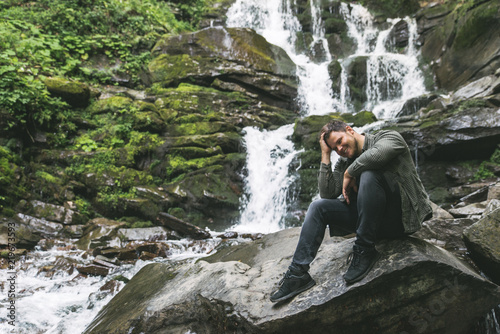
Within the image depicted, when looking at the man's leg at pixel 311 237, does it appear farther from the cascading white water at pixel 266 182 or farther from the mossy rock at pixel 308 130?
the mossy rock at pixel 308 130

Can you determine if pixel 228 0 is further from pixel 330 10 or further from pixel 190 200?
pixel 190 200

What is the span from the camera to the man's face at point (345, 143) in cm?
303

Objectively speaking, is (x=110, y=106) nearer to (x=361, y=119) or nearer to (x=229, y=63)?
(x=229, y=63)

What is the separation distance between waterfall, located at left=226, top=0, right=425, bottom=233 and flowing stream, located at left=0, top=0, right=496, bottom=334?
0.11ft

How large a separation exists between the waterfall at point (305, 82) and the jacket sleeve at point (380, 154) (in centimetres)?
691

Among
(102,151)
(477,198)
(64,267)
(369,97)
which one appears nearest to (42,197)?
(102,151)

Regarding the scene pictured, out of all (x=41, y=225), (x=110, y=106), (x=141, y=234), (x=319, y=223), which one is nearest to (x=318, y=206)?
(x=319, y=223)

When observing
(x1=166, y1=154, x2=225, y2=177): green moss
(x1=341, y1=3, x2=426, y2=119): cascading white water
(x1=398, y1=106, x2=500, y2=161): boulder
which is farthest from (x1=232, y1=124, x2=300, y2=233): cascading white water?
(x1=341, y1=3, x2=426, y2=119): cascading white water

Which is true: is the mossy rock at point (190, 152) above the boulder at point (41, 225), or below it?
above

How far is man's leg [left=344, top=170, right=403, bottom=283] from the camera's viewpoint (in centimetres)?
267

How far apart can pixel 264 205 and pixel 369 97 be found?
941cm

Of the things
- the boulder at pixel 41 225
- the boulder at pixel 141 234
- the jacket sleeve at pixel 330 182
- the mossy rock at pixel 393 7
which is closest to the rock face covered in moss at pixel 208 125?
the boulder at pixel 41 225

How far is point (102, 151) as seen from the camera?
10.1 meters

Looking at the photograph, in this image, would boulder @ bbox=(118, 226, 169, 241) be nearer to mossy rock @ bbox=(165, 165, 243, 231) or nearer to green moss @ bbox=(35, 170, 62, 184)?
mossy rock @ bbox=(165, 165, 243, 231)
